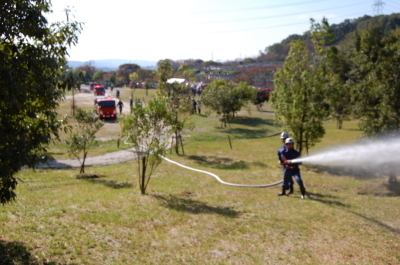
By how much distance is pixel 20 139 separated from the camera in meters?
6.79

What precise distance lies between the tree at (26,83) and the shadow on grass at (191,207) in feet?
17.9

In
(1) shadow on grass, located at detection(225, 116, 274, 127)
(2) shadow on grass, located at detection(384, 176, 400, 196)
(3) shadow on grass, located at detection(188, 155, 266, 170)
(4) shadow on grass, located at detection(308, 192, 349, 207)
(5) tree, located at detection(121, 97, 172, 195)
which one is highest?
(5) tree, located at detection(121, 97, 172, 195)

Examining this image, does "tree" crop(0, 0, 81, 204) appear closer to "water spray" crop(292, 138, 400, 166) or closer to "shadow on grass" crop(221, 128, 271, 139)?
"water spray" crop(292, 138, 400, 166)

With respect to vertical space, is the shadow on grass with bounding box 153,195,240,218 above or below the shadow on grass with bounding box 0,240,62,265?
below

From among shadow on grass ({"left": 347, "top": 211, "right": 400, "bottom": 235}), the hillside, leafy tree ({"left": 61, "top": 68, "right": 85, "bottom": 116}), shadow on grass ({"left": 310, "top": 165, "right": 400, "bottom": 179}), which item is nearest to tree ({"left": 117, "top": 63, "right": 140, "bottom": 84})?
the hillside

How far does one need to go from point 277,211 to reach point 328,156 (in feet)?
20.6

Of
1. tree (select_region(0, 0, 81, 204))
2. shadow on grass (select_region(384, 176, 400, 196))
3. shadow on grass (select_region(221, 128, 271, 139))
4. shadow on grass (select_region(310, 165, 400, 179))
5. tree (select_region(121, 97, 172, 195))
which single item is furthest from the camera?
shadow on grass (select_region(221, 128, 271, 139))

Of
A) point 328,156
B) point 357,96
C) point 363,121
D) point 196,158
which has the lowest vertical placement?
point 196,158

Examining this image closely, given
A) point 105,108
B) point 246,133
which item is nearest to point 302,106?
point 246,133

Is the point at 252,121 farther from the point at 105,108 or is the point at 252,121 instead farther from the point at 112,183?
the point at 112,183

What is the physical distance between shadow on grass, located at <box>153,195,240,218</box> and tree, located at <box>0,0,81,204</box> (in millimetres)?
5455

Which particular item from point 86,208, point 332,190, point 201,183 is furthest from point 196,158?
point 86,208

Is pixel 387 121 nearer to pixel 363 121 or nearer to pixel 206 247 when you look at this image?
pixel 363 121

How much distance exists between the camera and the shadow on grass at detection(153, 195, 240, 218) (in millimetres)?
11821
